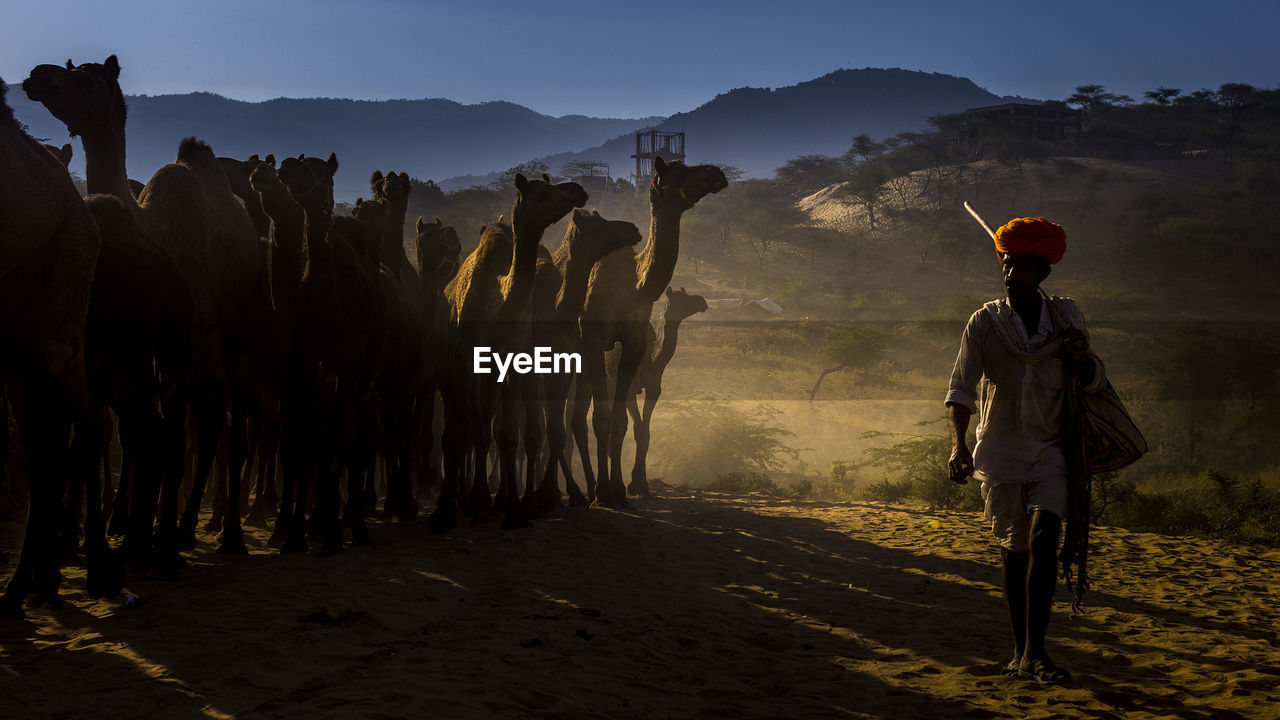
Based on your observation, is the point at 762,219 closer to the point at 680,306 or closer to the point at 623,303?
the point at 680,306

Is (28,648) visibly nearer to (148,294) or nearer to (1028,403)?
(148,294)

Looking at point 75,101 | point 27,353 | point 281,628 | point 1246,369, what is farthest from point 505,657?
point 1246,369

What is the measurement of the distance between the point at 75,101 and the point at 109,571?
10.6 ft

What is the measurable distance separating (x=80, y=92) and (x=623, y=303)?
575cm

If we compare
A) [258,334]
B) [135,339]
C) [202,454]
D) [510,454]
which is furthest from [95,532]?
[510,454]

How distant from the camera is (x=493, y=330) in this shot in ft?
28.0

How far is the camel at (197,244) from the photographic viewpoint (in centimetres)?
599

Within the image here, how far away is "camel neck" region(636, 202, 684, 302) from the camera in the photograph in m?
9.73

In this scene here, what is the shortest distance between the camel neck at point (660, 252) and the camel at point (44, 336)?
5.95 meters

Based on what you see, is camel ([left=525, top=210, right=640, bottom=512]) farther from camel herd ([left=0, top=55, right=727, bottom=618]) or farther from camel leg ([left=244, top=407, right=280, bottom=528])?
camel leg ([left=244, top=407, right=280, bottom=528])

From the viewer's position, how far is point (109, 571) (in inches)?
197

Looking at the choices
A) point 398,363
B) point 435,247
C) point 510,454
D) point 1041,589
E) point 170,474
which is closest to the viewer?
point 1041,589

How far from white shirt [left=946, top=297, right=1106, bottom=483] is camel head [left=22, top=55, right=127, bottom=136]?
5.88m

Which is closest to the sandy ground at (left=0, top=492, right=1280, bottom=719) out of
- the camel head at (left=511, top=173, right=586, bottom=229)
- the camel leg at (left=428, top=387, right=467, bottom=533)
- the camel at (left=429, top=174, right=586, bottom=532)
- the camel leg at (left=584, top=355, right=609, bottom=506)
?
the camel leg at (left=428, top=387, right=467, bottom=533)
